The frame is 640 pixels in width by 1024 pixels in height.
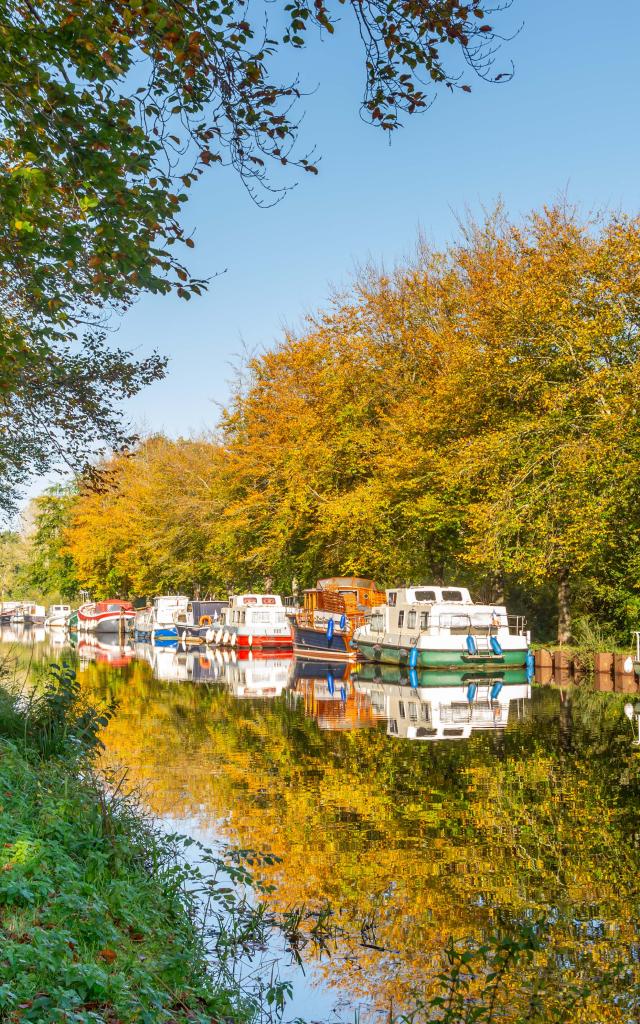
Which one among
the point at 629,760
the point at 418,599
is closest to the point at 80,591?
the point at 418,599

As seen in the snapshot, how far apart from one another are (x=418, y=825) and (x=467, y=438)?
28.1 metres

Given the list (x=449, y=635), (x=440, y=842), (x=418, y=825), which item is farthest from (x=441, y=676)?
(x=440, y=842)

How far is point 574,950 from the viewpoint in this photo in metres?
7.96

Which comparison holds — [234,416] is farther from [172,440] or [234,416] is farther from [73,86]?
[73,86]

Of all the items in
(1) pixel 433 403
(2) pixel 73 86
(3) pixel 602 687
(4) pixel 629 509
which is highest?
(1) pixel 433 403

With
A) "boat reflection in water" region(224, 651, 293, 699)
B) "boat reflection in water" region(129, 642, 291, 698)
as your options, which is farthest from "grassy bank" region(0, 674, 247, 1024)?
"boat reflection in water" region(129, 642, 291, 698)

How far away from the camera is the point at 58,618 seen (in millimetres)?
92938

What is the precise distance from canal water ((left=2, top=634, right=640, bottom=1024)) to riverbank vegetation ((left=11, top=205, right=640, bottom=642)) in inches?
287

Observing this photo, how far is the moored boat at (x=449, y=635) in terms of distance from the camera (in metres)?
35.6

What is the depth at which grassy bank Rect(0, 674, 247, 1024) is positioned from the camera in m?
5.41

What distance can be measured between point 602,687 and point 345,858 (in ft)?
65.4

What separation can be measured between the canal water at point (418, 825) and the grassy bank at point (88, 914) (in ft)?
3.22

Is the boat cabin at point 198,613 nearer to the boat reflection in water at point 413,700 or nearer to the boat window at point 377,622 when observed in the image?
the boat window at point 377,622

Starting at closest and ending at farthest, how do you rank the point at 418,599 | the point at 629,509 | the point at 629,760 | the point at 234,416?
the point at 629,760, the point at 629,509, the point at 418,599, the point at 234,416
